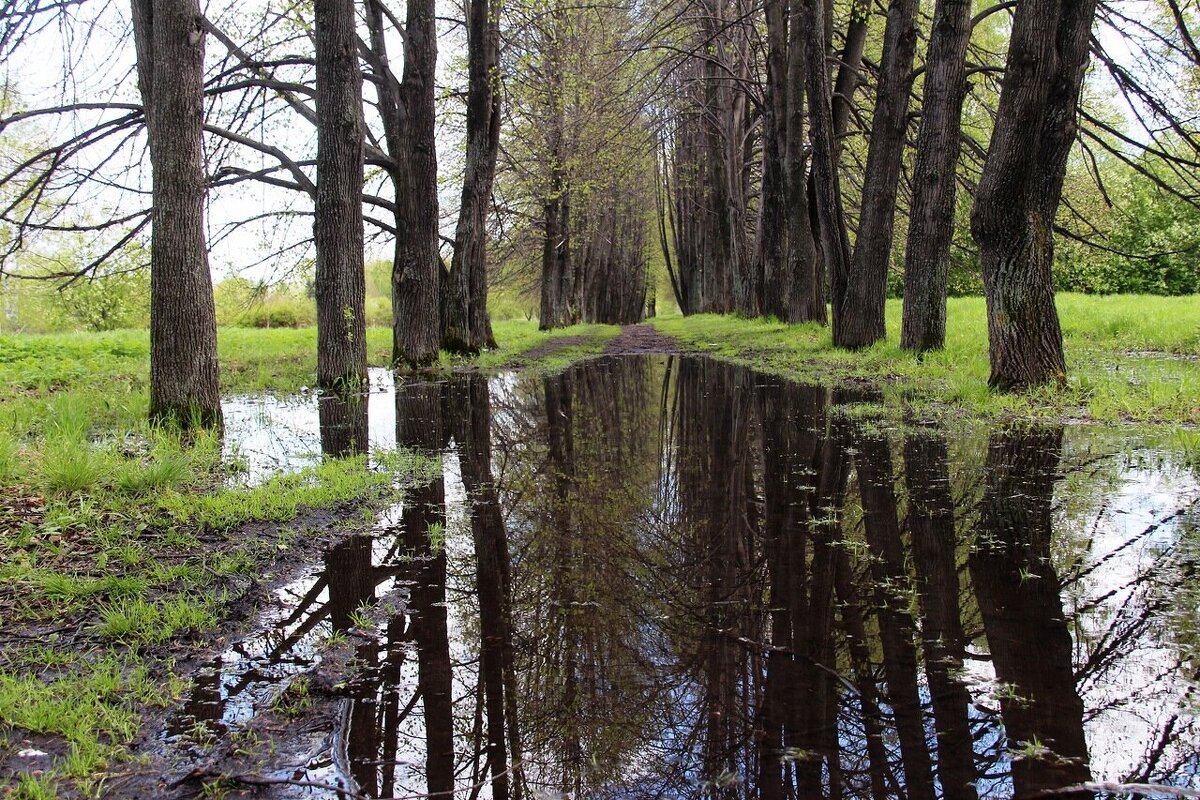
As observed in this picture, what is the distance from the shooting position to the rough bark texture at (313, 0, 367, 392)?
9.82 meters

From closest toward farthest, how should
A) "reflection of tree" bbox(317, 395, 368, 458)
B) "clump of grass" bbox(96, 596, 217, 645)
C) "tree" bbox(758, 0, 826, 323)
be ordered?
"clump of grass" bbox(96, 596, 217, 645) < "reflection of tree" bbox(317, 395, 368, 458) < "tree" bbox(758, 0, 826, 323)

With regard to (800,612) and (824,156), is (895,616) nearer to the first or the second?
(800,612)

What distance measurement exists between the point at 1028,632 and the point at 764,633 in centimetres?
88

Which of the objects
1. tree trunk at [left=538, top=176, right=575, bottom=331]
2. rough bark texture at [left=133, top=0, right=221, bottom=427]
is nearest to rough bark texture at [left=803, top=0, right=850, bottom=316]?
rough bark texture at [left=133, top=0, right=221, bottom=427]

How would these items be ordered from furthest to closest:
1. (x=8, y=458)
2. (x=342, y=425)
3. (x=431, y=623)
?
(x=342, y=425), (x=8, y=458), (x=431, y=623)

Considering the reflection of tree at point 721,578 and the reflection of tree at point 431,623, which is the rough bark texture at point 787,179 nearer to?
the reflection of tree at point 721,578

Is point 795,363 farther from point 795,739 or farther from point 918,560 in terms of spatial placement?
point 795,739

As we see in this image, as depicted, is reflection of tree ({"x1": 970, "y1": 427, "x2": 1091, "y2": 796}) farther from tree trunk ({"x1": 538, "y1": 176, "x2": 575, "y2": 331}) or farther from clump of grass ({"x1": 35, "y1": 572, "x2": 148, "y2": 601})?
tree trunk ({"x1": 538, "y1": 176, "x2": 575, "y2": 331})

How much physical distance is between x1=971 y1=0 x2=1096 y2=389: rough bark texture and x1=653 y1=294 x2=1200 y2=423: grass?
437 mm

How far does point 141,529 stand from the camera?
386cm

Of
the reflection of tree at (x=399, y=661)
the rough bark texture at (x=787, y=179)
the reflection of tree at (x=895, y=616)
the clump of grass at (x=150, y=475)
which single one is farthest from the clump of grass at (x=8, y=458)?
the rough bark texture at (x=787, y=179)

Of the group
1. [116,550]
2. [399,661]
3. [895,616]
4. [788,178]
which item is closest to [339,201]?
[116,550]

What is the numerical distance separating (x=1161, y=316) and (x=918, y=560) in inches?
538

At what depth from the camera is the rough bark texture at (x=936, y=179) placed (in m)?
10.1
